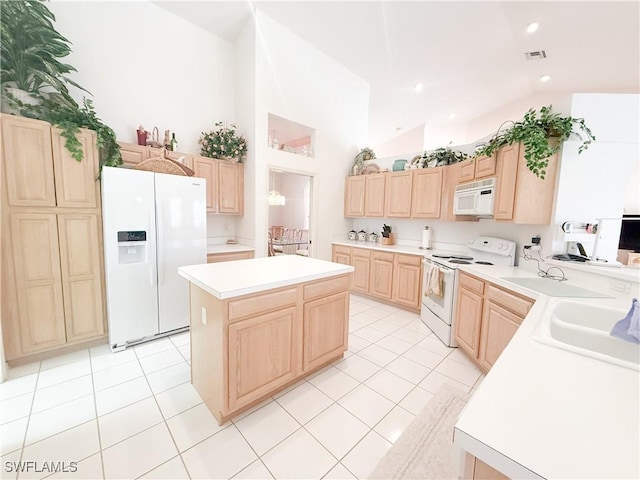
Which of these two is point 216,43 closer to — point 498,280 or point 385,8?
point 385,8

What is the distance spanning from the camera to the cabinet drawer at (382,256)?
405 centimetres

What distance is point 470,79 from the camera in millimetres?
4727

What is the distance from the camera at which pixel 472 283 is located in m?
2.62

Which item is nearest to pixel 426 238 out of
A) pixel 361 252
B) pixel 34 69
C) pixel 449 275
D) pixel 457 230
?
pixel 457 230

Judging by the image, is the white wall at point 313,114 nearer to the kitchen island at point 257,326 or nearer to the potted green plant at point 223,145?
the potted green plant at point 223,145

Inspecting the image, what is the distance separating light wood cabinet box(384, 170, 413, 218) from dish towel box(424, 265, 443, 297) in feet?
4.24

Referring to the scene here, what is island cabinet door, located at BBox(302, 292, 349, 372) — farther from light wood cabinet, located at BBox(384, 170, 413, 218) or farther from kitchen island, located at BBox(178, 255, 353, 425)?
light wood cabinet, located at BBox(384, 170, 413, 218)

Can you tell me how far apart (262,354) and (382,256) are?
2753 millimetres

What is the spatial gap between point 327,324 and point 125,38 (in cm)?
420

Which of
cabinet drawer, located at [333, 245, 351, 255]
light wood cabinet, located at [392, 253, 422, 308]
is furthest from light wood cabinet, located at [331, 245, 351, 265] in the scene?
light wood cabinet, located at [392, 253, 422, 308]

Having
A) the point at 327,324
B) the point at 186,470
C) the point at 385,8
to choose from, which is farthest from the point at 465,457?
the point at 385,8

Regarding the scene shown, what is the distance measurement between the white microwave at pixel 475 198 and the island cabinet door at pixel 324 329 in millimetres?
1874

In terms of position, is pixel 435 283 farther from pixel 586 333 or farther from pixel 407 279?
pixel 586 333

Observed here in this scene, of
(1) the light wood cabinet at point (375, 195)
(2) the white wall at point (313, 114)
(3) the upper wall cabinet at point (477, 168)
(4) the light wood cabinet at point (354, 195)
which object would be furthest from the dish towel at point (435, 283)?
(2) the white wall at point (313, 114)
